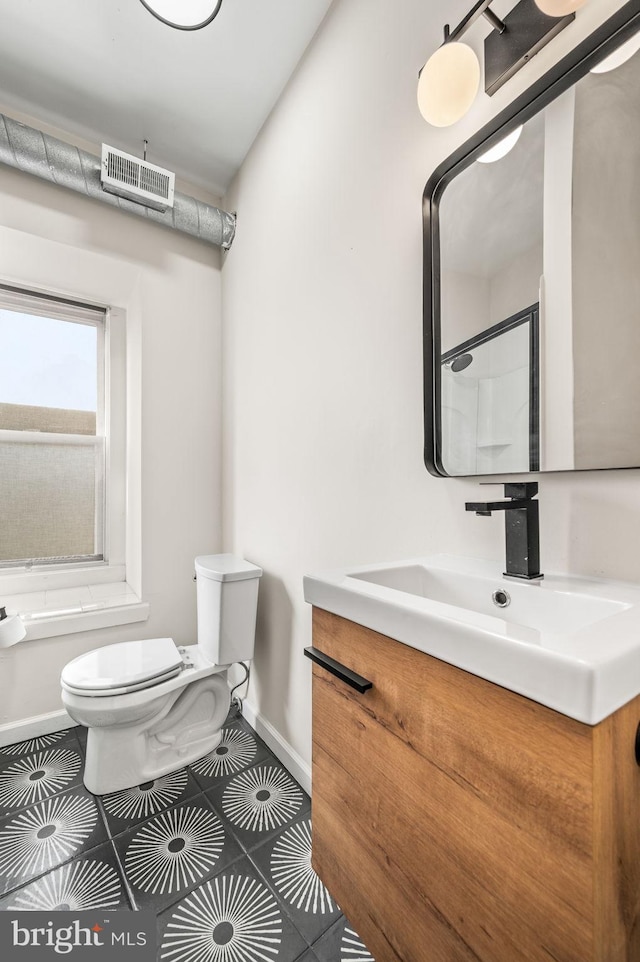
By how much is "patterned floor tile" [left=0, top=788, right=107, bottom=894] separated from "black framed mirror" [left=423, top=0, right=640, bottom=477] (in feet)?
5.04

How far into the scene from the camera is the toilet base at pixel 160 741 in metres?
1.48

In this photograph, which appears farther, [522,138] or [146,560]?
[146,560]

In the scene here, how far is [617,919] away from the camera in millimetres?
487

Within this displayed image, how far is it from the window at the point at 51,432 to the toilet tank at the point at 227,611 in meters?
0.93

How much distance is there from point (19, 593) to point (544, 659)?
2.33 metres

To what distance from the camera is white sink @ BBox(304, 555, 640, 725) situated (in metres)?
0.45

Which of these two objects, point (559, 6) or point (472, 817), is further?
point (559, 6)

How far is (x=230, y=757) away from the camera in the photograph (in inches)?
67.2

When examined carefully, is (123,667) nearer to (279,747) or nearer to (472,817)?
(279,747)

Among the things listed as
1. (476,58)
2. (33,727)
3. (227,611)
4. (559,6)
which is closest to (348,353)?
(476,58)

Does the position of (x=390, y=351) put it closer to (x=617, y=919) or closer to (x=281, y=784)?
(x=617, y=919)

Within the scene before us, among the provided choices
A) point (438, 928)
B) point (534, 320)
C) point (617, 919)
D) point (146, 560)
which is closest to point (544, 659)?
point (617, 919)

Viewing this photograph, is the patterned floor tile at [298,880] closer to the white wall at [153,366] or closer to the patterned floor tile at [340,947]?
the patterned floor tile at [340,947]

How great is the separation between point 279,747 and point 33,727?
108 centimetres
